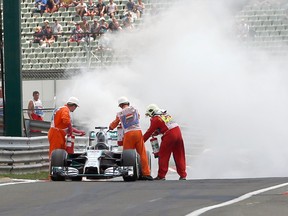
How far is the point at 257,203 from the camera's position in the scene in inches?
486

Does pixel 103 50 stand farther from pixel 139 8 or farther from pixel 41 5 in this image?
pixel 41 5

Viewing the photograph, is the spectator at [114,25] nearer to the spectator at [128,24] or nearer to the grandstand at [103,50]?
the spectator at [128,24]

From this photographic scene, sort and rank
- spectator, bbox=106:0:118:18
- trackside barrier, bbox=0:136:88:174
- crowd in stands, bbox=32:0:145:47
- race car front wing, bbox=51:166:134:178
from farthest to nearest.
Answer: spectator, bbox=106:0:118:18, crowd in stands, bbox=32:0:145:47, trackside barrier, bbox=0:136:88:174, race car front wing, bbox=51:166:134:178

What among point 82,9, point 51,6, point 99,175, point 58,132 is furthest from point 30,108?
point 99,175

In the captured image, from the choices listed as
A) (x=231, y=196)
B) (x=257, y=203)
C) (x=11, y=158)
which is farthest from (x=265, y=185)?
(x=11, y=158)

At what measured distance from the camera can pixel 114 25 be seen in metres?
31.4

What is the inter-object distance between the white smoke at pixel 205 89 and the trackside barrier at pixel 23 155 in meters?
4.16

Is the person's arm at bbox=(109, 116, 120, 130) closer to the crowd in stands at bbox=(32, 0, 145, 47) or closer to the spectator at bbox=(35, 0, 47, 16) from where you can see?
the crowd in stands at bbox=(32, 0, 145, 47)

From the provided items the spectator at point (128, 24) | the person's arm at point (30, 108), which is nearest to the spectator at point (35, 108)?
the person's arm at point (30, 108)

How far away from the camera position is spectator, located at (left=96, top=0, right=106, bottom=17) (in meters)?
32.7

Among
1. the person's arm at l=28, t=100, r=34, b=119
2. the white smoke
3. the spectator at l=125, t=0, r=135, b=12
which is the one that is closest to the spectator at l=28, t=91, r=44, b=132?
the person's arm at l=28, t=100, r=34, b=119

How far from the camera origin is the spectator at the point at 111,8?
106 ft

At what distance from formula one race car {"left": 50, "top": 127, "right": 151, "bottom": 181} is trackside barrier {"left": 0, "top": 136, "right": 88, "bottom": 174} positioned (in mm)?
2133

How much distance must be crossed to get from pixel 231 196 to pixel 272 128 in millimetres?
11999
